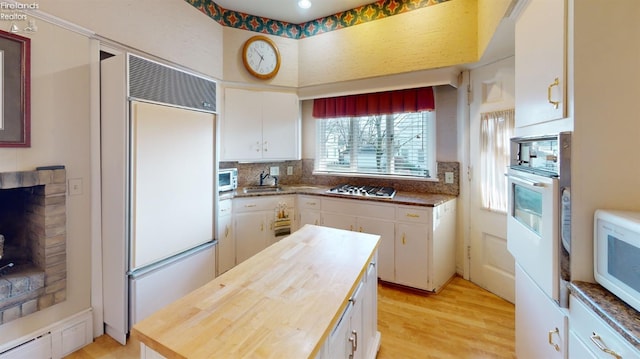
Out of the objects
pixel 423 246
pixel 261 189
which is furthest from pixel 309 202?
pixel 423 246

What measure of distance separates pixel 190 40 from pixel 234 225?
1.97 meters

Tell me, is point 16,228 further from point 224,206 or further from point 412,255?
point 412,255

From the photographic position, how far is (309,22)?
3.36 m

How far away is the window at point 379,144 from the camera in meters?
3.13

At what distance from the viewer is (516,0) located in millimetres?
1455

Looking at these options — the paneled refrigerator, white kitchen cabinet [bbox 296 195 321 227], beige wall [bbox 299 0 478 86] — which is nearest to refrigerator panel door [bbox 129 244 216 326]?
the paneled refrigerator

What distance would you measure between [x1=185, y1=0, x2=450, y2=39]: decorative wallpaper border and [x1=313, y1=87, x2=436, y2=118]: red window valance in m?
0.81

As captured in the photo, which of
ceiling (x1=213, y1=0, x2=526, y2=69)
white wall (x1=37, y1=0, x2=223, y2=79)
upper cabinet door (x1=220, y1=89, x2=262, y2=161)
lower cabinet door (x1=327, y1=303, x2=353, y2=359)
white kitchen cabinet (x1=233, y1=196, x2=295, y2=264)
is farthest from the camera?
upper cabinet door (x1=220, y1=89, x2=262, y2=161)

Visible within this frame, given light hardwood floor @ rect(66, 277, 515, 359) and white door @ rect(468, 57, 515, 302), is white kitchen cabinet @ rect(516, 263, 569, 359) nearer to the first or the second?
light hardwood floor @ rect(66, 277, 515, 359)

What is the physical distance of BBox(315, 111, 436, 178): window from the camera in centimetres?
313

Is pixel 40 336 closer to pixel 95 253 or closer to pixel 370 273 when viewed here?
pixel 95 253

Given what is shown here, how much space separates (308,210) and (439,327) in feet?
5.61

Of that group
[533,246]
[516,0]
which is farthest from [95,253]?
[516,0]

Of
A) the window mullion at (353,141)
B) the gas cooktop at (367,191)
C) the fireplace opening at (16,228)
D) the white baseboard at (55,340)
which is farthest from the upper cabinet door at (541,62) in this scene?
the white baseboard at (55,340)
